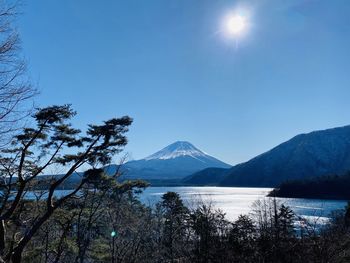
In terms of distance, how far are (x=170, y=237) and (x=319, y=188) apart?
300ft

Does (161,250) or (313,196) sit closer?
(161,250)

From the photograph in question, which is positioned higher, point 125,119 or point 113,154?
point 125,119

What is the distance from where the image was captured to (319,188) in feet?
337

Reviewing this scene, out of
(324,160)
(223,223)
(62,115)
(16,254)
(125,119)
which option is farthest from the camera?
(324,160)

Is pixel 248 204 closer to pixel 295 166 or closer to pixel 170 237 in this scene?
pixel 170 237

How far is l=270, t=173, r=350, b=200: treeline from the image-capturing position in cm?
9844

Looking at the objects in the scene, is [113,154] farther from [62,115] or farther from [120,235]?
[120,235]

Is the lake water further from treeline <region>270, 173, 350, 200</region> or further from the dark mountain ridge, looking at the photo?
the dark mountain ridge

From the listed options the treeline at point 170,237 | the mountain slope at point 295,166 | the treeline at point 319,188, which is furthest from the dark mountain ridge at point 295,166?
the treeline at point 170,237

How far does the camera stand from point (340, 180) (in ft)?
342

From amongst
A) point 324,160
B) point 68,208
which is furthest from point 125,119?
point 324,160

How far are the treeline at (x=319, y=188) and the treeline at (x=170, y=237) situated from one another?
78.4 m

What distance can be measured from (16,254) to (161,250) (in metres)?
11.9

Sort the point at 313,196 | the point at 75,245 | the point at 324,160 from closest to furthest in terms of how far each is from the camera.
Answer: the point at 75,245 < the point at 313,196 < the point at 324,160
